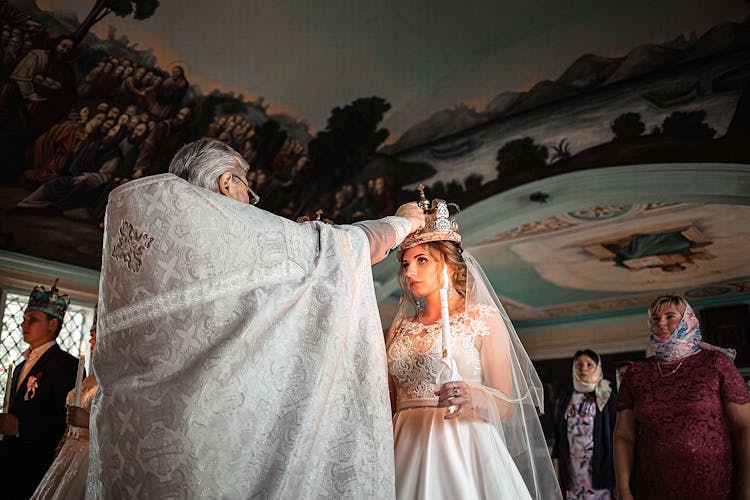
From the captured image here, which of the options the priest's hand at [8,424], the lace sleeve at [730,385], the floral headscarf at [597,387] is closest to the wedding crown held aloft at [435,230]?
the lace sleeve at [730,385]

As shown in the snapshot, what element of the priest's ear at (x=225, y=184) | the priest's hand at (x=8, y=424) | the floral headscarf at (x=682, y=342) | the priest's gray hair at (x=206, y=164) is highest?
the priest's gray hair at (x=206, y=164)

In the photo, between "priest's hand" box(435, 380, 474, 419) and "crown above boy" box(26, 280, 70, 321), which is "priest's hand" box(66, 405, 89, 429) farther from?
"priest's hand" box(435, 380, 474, 419)

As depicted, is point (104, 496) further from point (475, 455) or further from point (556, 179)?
point (556, 179)

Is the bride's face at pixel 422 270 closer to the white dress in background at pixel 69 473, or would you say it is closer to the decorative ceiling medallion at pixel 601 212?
the white dress in background at pixel 69 473

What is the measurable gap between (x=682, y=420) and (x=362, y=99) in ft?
26.3

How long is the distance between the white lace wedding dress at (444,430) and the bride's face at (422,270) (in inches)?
8.0

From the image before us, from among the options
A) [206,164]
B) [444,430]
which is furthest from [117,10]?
[444,430]

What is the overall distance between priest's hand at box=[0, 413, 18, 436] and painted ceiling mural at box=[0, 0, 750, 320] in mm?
5021

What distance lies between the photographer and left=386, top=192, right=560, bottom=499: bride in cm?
311

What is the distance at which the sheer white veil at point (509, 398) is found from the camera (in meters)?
3.29

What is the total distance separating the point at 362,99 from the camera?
1115cm

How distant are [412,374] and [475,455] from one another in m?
0.54

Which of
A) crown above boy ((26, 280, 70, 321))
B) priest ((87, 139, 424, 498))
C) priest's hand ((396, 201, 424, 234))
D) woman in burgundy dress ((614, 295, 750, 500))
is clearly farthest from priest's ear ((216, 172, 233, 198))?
crown above boy ((26, 280, 70, 321))

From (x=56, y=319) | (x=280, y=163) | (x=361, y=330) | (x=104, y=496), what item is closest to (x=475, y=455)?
(x=361, y=330)
